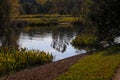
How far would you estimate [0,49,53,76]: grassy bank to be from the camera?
80.6 ft

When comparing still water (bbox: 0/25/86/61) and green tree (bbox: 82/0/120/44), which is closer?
green tree (bbox: 82/0/120/44)

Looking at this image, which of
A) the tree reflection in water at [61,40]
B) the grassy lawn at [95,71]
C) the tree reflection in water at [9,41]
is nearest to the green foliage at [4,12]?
the tree reflection in water at [9,41]

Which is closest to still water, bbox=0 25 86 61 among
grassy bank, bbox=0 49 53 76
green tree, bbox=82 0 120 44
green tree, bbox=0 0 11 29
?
grassy bank, bbox=0 49 53 76

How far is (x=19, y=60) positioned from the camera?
26344 millimetres

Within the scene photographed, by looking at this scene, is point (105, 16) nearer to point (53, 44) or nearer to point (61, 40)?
point (53, 44)

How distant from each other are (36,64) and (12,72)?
3912 mm

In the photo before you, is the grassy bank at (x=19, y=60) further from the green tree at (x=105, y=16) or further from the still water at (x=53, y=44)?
the green tree at (x=105, y=16)

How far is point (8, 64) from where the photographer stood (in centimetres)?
2469

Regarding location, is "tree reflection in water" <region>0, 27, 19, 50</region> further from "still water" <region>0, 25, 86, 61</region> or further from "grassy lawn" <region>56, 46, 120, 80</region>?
"grassy lawn" <region>56, 46, 120, 80</region>

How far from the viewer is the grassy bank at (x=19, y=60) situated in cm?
→ 2458

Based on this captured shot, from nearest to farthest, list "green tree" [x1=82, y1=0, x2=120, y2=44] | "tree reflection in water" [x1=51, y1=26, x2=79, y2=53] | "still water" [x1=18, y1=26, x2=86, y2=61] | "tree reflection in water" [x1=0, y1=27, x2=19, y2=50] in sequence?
"green tree" [x1=82, y1=0, x2=120, y2=44] → "still water" [x1=18, y1=26, x2=86, y2=61] → "tree reflection in water" [x1=0, y1=27, x2=19, y2=50] → "tree reflection in water" [x1=51, y1=26, x2=79, y2=53]

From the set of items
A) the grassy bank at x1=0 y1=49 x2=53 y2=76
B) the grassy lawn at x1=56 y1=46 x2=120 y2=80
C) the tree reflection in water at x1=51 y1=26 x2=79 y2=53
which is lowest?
the tree reflection in water at x1=51 y1=26 x2=79 y2=53

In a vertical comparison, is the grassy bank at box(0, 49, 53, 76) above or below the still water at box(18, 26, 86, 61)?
above

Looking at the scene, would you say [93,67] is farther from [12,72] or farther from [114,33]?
[114,33]
